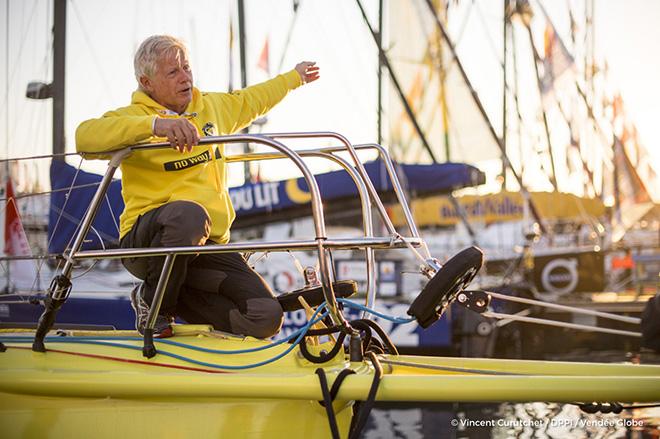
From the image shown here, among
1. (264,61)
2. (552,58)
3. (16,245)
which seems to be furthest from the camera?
(552,58)

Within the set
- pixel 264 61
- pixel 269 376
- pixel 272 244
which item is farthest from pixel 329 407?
pixel 264 61

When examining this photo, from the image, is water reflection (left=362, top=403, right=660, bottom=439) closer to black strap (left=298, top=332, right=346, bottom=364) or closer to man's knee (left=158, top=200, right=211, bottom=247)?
black strap (left=298, top=332, right=346, bottom=364)

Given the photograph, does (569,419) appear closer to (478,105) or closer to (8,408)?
(8,408)

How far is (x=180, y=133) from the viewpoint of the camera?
2523mm

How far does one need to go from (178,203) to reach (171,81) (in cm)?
55

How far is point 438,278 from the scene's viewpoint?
95.0 inches

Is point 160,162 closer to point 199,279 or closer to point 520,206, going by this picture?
point 199,279

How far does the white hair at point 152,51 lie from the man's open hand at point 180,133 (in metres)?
0.51

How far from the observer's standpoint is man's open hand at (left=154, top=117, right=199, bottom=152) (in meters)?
2.52

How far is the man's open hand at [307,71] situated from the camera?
3443 millimetres

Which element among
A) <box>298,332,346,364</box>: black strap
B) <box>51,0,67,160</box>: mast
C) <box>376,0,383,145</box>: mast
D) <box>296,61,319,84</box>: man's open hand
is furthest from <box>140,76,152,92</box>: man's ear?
<box>376,0,383,145</box>: mast

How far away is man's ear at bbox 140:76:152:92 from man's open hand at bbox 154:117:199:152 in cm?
52

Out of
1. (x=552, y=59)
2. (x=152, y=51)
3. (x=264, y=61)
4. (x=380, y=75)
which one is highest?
(x=552, y=59)

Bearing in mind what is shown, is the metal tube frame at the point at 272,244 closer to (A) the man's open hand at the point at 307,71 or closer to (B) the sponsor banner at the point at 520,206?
(A) the man's open hand at the point at 307,71
